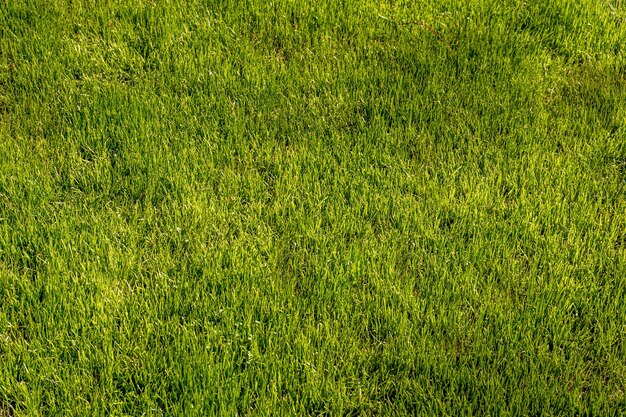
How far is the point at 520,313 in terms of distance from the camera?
3.00 m

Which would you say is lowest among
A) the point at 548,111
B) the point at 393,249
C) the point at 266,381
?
the point at 266,381

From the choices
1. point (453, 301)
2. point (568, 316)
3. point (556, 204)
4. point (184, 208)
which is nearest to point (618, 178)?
point (556, 204)

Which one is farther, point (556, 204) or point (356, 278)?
point (556, 204)

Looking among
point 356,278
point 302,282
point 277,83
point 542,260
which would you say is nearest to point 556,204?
point 542,260

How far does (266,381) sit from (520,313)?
1.05 metres

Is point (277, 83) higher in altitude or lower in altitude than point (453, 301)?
higher

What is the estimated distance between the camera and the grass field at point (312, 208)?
277cm

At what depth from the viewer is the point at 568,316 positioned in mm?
2986

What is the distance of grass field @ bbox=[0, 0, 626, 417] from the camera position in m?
2.77

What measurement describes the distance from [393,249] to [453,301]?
354 mm

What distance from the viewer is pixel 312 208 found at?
340 cm

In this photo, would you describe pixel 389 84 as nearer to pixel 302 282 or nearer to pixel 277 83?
pixel 277 83

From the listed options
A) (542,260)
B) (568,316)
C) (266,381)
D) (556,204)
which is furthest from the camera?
(556,204)

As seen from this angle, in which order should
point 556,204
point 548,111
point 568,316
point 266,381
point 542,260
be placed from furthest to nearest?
point 548,111
point 556,204
point 542,260
point 568,316
point 266,381
